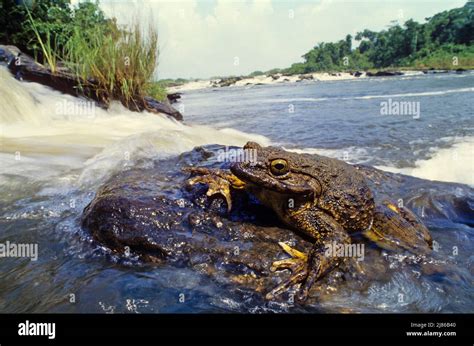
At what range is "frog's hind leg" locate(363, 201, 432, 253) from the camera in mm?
3240

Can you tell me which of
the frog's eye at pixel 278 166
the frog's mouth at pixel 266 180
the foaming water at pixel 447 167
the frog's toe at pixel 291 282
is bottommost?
the frog's toe at pixel 291 282

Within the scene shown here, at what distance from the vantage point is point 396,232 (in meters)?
3.38

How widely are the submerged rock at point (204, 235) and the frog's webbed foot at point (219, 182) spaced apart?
0.08 meters

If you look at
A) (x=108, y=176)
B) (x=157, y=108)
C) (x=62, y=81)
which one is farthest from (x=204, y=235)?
(x=62, y=81)

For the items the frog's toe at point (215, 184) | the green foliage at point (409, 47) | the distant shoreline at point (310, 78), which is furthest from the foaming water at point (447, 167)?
the distant shoreline at point (310, 78)

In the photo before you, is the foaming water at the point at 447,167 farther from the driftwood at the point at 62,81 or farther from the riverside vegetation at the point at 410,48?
the riverside vegetation at the point at 410,48

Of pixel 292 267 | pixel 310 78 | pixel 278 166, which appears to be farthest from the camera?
pixel 310 78

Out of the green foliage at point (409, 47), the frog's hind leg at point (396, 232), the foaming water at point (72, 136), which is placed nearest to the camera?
the frog's hind leg at point (396, 232)

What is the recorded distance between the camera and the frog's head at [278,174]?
9.26 ft

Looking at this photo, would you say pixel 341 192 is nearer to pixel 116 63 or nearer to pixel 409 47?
pixel 116 63

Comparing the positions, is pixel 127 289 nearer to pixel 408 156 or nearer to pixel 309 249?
pixel 309 249

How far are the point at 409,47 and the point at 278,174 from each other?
91.2m
